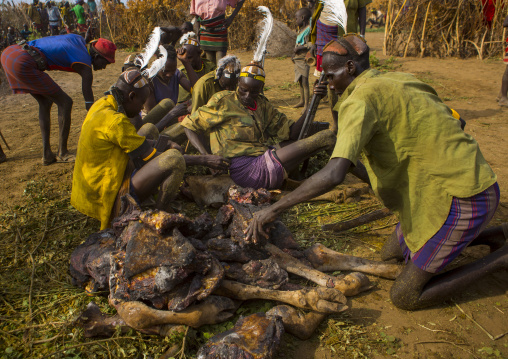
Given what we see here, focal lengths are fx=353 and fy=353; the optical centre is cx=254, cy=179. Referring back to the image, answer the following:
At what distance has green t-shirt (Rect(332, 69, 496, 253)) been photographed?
79.4 inches

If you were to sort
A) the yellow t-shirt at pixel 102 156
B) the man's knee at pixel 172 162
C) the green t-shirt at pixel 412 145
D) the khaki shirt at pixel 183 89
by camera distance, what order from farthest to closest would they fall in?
→ the khaki shirt at pixel 183 89 → the man's knee at pixel 172 162 → the yellow t-shirt at pixel 102 156 → the green t-shirt at pixel 412 145


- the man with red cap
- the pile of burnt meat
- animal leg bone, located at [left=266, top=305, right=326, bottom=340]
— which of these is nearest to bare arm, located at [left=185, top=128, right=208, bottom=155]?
the pile of burnt meat

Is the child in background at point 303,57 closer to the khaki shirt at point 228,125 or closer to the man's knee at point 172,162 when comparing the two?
the khaki shirt at point 228,125

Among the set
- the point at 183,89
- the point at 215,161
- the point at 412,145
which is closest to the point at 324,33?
the point at 183,89

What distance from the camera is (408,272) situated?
242 centimetres

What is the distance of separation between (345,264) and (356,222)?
696 millimetres

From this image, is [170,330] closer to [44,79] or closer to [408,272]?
[408,272]

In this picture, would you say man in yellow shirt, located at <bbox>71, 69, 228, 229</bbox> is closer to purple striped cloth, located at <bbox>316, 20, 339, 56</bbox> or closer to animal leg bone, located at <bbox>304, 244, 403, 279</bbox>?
animal leg bone, located at <bbox>304, 244, 403, 279</bbox>

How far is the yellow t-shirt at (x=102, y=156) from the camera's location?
9.30 ft

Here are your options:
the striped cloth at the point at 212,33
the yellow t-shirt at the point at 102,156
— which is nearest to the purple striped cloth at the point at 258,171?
the yellow t-shirt at the point at 102,156

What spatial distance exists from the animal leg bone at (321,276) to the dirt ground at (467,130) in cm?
12

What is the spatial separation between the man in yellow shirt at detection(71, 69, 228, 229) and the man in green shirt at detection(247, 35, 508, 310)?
1.10 m

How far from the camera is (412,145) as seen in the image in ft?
7.04

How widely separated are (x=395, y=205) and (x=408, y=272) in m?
0.46
